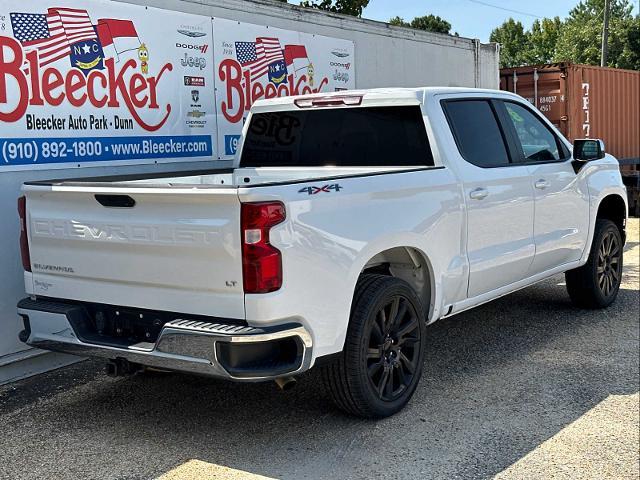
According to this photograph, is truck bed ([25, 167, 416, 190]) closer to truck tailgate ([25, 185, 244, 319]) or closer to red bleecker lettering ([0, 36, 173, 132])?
truck tailgate ([25, 185, 244, 319])

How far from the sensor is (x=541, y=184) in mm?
6074

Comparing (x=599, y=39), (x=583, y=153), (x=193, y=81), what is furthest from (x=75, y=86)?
(x=599, y=39)

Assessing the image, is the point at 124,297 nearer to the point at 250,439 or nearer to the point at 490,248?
the point at 250,439

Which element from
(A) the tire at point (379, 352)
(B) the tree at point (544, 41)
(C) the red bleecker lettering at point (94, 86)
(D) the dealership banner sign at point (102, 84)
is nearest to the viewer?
(A) the tire at point (379, 352)

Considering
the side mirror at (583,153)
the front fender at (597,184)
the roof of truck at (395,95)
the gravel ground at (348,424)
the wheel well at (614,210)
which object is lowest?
the gravel ground at (348,424)

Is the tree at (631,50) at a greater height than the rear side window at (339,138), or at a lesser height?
greater

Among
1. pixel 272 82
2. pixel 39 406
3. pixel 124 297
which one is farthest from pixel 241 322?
pixel 272 82

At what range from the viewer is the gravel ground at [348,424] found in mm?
4152

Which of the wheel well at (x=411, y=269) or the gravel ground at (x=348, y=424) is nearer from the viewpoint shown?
the gravel ground at (x=348, y=424)

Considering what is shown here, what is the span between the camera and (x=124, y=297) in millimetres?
4289

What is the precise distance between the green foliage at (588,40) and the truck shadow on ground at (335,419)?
135ft

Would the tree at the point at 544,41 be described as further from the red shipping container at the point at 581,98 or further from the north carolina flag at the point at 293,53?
the north carolina flag at the point at 293,53

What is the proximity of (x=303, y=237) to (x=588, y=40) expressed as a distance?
4803 cm

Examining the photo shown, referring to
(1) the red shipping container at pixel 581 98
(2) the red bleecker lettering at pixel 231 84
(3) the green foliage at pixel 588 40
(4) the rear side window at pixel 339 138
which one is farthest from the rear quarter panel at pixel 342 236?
(3) the green foliage at pixel 588 40
